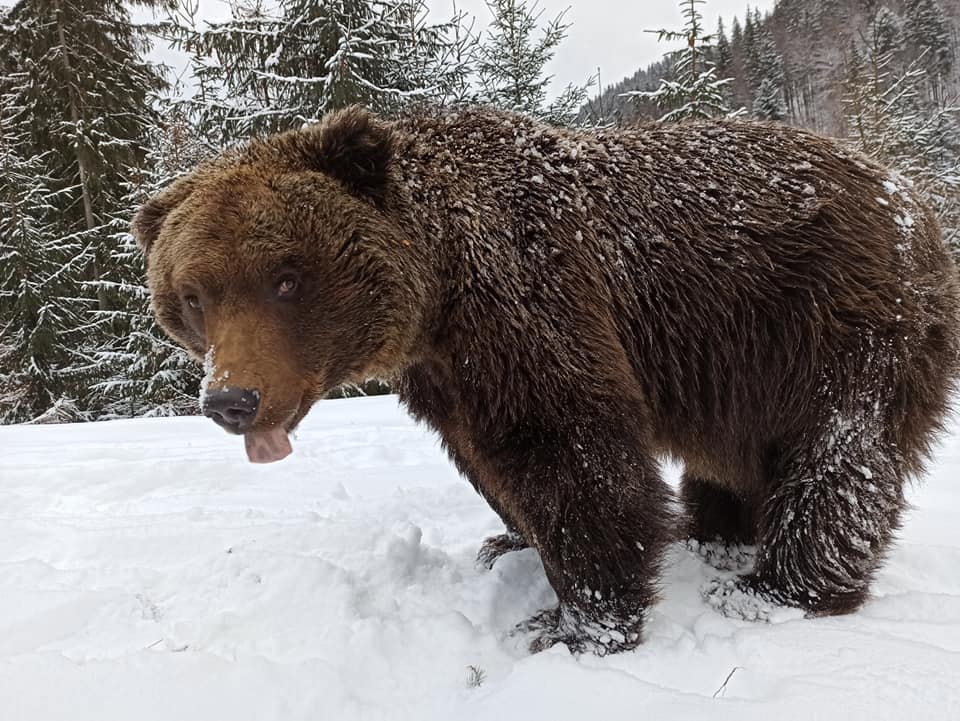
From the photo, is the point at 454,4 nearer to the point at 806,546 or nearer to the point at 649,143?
the point at 649,143

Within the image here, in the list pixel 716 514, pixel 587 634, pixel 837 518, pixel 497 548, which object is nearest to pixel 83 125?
pixel 497 548

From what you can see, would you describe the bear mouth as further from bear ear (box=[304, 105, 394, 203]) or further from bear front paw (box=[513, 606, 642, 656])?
bear front paw (box=[513, 606, 642, 656])

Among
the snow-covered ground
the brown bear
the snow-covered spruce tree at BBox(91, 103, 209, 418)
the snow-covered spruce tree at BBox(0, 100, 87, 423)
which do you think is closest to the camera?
the snow-covered ground

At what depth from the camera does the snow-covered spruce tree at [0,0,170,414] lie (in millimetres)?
17312

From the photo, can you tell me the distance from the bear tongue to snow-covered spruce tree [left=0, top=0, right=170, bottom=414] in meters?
17.1

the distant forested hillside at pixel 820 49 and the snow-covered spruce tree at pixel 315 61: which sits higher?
the distant forested hillside at pixel 820 49

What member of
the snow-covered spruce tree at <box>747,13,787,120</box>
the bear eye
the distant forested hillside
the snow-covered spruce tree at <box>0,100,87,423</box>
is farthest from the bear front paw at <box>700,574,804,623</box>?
the snow-covered spruce tree at <box>747,13,787,120</box>

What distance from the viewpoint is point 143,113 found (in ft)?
60.0

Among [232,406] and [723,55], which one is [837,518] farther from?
[723,55]

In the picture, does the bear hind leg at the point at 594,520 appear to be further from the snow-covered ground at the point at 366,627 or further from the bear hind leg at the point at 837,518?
the bear hind leg at the point at 837,518

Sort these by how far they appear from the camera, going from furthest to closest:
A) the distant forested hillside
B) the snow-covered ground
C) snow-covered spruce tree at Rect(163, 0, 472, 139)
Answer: the distant forested hillside → snow-covered spruce tree at Rect(163, 0, 472, 139) → the snow-covered ground

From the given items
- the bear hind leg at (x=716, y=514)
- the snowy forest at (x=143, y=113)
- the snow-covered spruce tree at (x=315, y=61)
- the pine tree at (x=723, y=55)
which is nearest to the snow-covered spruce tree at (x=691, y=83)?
the snowy forest at (x=143, y=113)

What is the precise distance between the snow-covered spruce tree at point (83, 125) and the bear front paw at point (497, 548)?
1674 cm

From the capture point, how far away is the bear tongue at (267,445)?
2248mm
